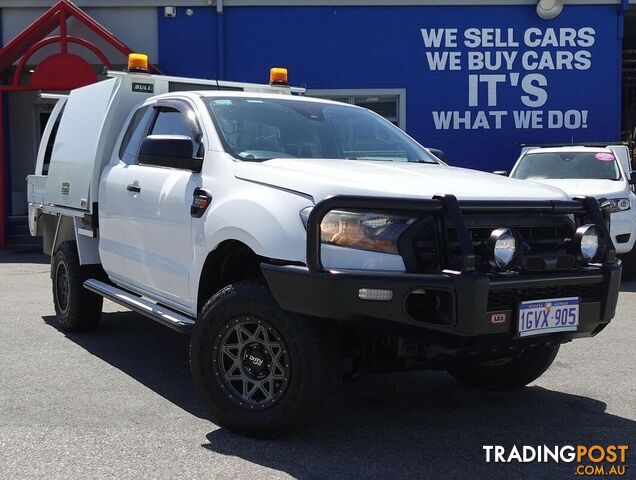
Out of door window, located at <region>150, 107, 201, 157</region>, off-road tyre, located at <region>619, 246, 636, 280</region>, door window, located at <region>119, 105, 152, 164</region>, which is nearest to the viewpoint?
door window, located at <region>150, 107, 201, 157</region>

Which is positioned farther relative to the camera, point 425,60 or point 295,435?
point 425,60

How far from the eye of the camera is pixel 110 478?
11.4ft

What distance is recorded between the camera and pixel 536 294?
3689 millimetres

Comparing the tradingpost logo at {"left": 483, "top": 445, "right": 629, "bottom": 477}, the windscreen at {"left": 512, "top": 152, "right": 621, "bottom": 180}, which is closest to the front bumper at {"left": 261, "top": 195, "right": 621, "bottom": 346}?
the tradingpost logo at {"left": 483, "top": 445, "right": 629, "bottom": 477}

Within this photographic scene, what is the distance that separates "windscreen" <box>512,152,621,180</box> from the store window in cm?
462

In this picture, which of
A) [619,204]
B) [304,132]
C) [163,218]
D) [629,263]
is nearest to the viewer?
[163,218]

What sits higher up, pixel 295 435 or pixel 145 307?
pixel 145 307

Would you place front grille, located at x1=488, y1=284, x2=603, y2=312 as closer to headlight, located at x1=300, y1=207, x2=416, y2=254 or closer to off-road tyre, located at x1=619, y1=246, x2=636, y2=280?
headlight, located at x1=300, y1=207, x2=416, y2=254

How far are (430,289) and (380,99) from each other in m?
12.4

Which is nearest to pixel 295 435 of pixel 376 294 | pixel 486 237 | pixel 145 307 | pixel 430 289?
pixel 376 294

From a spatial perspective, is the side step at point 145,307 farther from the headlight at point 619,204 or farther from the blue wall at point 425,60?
the blue wall at point 425,60

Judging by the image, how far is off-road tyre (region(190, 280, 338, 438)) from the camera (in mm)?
3688

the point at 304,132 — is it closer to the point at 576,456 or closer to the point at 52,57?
the point at 576,456

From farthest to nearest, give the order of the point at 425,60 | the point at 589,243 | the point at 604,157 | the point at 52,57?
the point at 425,60
the point at 52,57
the point at 604,157
the point at 589,243
